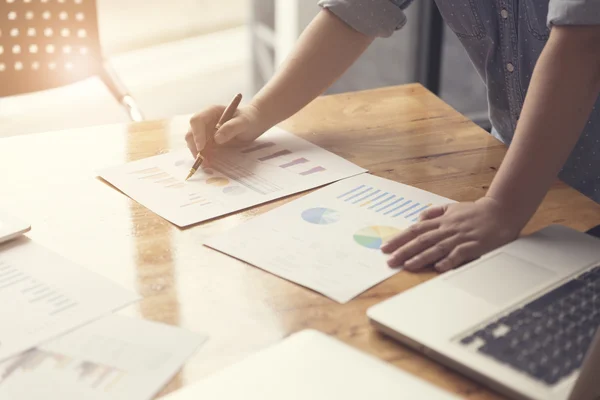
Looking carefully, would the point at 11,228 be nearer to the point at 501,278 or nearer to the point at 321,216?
the point at 321,216

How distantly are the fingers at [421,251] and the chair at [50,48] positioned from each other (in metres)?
0.93

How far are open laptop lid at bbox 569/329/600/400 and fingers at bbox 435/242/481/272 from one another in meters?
0.25

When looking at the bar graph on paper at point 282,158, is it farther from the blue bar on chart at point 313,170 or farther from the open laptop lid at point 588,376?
the open laptop lid at point 588,376

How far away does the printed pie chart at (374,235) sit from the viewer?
83cm

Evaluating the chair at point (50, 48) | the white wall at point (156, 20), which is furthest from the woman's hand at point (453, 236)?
the white wall at point (156, 20)

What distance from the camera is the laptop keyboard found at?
57 centimetres

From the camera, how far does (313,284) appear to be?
2.45 ft

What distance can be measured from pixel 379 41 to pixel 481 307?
82.1 inches

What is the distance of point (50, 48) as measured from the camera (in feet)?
5.41

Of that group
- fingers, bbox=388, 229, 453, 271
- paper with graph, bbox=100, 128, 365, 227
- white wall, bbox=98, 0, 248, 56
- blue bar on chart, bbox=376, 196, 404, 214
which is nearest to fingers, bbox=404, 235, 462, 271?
fingers, bbox=388, 229, 453, 271

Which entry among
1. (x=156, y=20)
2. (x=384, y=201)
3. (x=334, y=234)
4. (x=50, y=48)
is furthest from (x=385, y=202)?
(x=156, y=20)

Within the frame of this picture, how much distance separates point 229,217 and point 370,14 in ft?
1.54

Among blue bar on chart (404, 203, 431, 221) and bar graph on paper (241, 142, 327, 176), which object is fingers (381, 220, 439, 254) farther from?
bar graph on paper (241, 142, 327, 176)

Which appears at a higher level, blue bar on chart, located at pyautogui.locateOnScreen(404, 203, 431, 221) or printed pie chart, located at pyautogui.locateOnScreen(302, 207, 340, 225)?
blue bar on chart, located at pyautogui.locateOnScreen(404, 203, 431, 221)
